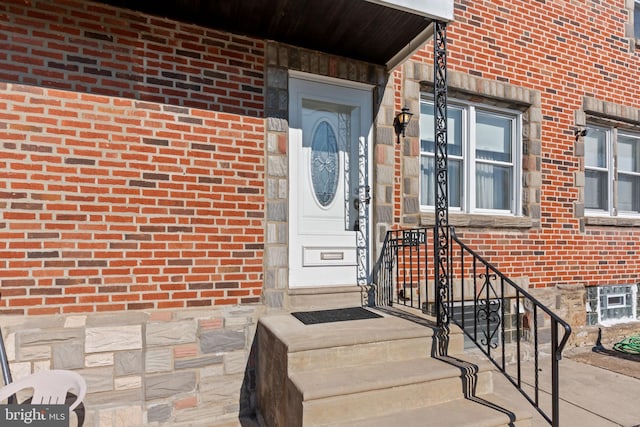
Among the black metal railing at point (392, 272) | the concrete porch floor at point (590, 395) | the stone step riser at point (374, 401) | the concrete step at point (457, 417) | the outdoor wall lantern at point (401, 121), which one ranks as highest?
the outdoor wall lantern at point (401, 121)

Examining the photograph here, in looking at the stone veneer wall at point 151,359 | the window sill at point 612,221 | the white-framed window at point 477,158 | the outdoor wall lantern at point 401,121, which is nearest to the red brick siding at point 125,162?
the stone veneer wall at point 151,359

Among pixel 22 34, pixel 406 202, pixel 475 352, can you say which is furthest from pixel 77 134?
pixel 475 352

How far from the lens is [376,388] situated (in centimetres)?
244

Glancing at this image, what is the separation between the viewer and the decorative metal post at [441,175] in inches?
120

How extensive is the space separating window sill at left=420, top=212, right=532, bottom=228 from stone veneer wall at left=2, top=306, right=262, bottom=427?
215 centimetres

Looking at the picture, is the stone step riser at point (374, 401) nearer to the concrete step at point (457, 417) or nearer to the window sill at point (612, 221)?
the concrete step at point (457, 417)

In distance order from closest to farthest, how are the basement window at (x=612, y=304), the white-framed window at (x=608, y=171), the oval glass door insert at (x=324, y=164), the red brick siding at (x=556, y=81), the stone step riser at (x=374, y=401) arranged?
the stone step riser at (x=374, y=401) → the oval glass door insert at (x=324, y=164) → the red brick siding at (x=556, y=81) → the basement window at (x=612, y=304) → the white-framed window at (x=608, y=171)

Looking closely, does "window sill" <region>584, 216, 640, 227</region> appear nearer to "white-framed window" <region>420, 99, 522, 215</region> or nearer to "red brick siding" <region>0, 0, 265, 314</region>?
"white-framed window" <region>420, 99, 522, 215</region>

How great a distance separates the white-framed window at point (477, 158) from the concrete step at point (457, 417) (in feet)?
7.45

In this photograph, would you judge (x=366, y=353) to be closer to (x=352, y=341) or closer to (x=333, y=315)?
(x=352, y=341)

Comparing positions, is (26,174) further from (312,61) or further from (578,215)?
(578,215)

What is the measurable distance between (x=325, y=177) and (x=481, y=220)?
2.00m

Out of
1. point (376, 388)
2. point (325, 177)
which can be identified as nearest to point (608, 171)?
point (325, 177)

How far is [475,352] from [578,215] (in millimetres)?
2460
